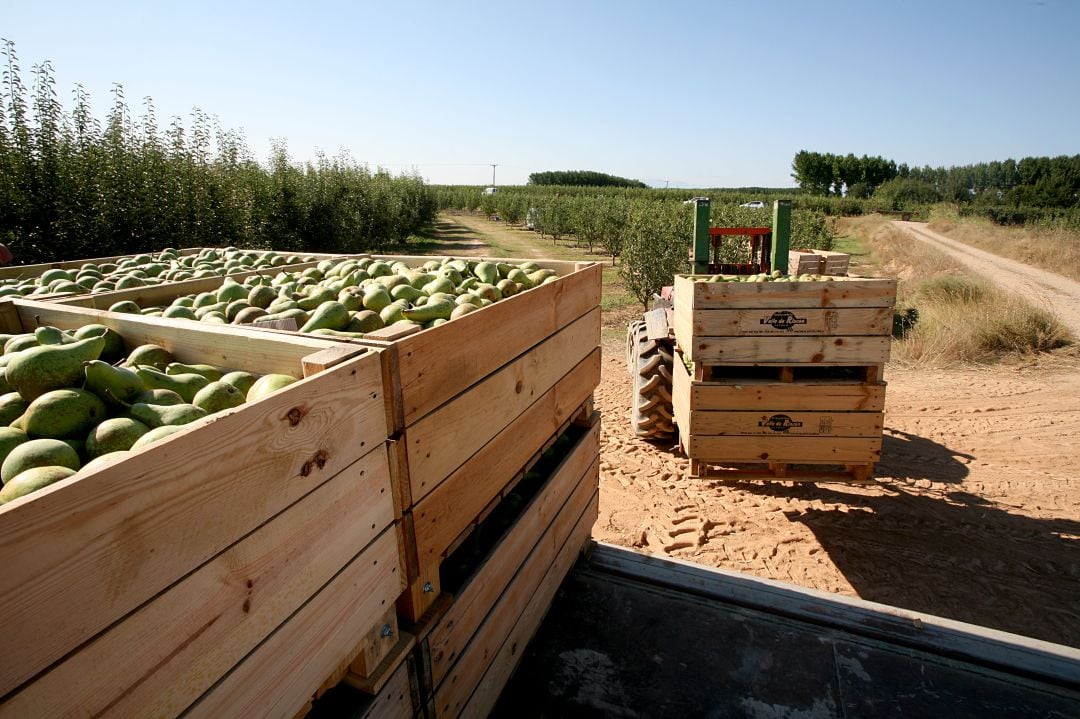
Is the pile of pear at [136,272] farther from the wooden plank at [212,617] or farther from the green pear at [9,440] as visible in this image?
the wooden plank at [212,617]

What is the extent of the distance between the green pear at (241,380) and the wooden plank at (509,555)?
94 centimetres

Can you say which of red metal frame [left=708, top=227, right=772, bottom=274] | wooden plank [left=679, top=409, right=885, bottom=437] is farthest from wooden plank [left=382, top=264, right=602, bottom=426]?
red metal frame [left=708, top=227, right=772, bottom=274]

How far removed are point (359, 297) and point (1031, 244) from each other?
93.0 feet

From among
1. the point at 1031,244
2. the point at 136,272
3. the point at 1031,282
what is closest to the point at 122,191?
the point at 136,272

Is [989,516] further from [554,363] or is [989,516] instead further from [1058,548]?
[554,363]

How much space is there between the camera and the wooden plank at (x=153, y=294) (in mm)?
2400

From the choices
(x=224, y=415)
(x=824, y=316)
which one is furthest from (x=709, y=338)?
(x=224, y=415)

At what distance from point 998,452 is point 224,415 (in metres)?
7.92

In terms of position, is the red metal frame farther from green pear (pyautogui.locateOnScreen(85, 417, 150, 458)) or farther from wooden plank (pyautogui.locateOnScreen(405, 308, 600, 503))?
green pear (pyautogui.locateOnScreen(85, 417, 150, 458))

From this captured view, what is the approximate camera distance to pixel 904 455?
6492 millimetres

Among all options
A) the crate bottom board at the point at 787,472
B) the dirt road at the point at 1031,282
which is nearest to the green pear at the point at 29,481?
the crate bottom board at the point at 787,472

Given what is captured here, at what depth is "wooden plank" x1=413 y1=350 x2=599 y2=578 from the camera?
1.82m

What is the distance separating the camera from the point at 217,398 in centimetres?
151

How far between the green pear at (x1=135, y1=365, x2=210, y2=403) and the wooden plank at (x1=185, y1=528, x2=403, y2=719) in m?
0.65
